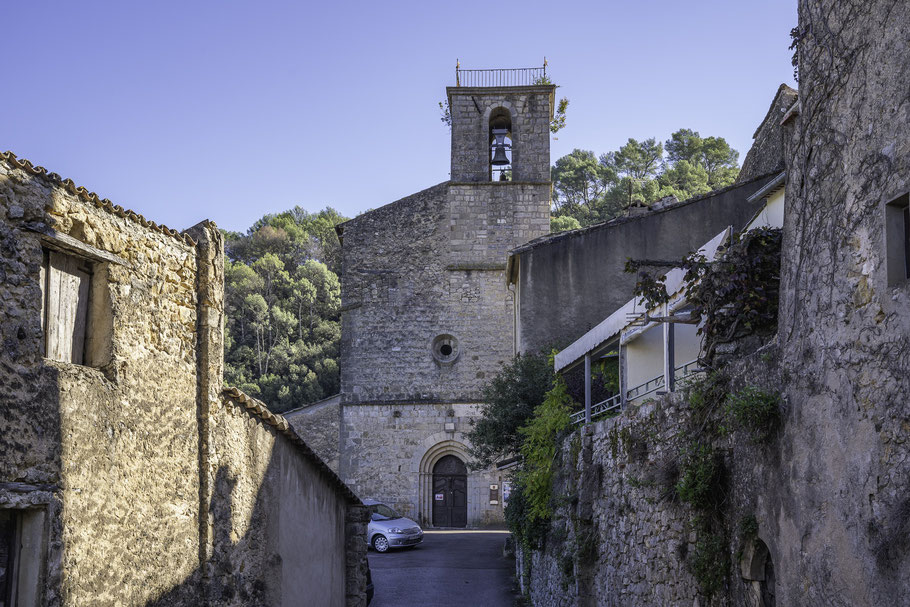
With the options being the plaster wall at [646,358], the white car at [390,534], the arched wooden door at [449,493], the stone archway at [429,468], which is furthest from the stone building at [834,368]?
the arched wooden door at [449,493]

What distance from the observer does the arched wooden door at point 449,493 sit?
→ 2742cm

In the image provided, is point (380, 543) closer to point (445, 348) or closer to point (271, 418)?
point (445, 348)

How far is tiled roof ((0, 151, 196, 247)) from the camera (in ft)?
19.0

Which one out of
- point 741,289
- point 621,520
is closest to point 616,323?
point 621,520

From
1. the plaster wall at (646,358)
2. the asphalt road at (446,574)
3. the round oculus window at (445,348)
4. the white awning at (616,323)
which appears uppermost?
the round oculus window at (445,348)

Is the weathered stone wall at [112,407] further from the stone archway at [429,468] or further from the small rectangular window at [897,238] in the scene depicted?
the stone archway at [429,468]

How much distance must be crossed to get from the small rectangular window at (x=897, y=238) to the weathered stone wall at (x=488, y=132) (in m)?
23.0

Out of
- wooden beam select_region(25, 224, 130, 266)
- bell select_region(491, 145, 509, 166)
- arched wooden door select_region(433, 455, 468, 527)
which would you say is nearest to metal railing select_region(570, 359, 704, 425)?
wooden beam select_region(25, 224, 130, 266)

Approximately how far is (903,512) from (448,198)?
2372cm

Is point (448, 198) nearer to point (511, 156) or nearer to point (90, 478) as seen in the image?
point (511, 156)

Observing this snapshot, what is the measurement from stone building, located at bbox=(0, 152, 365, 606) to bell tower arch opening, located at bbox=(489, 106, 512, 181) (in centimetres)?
1954

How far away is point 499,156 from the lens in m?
27.8

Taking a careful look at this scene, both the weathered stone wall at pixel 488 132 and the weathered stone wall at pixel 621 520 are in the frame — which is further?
the weathered stone wall at pixel 488 132

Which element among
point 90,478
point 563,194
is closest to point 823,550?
point 90,478
